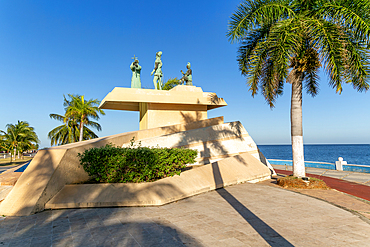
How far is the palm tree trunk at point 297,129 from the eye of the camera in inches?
350

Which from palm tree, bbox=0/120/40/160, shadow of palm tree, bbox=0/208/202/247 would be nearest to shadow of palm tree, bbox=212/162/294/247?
shadow of palm tree, bbox=0/208/202/247

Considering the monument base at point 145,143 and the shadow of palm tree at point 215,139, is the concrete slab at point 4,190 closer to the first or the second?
the monument base at point 145,143

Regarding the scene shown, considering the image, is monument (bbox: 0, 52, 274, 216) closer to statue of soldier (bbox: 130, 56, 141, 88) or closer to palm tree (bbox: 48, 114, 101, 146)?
statue of soldier (bbox: 130, 56, 141, 88)

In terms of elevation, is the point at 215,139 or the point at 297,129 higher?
the point at 297,129

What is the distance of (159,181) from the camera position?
706cm

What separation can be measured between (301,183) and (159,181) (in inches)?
218

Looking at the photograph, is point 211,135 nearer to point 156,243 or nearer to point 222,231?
point 222,231

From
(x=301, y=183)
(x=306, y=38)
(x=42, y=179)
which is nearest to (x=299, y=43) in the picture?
(x=306, y=38)

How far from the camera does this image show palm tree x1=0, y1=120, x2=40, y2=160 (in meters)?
41.0

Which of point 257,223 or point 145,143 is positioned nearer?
point 257,223

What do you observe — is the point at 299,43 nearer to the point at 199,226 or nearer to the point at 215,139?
the point at 215,139

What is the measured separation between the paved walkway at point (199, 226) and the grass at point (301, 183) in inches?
78.2

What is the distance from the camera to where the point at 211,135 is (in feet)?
36.8

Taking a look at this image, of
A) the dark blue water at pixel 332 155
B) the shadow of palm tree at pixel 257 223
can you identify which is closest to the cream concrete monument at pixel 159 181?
the shadow of palm tree at pixel 257 223
